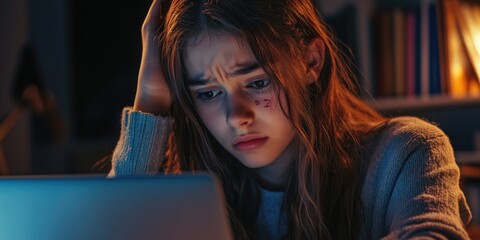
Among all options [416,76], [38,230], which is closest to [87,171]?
[416,76]

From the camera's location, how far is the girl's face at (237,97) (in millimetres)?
973

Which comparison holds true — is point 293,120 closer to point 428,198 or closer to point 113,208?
point 428,198

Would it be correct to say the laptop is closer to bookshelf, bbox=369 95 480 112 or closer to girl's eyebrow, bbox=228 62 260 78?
girl's eyebrow, bbox=228 62 260 78

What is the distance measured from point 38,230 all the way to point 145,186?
13 centimetres

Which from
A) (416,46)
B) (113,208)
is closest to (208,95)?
(113,208)

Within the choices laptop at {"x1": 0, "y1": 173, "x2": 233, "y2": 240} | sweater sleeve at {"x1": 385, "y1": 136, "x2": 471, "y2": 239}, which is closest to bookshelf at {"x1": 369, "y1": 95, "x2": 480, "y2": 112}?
sweater sleeve at {"x1": 385, "y1": 136, "x2": 471, "y2": 239}

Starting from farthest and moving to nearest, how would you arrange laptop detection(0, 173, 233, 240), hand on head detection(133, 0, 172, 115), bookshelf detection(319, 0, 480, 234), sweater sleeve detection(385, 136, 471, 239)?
bookshelf detection(319, 0, 480, 234)
hand on head detection(133, 0, 172, 115)
sweater sleeve detection(385, 136, 471, 239)
laptop detection(0, 173, 233, 240)

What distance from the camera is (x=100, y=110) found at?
8.14 ft

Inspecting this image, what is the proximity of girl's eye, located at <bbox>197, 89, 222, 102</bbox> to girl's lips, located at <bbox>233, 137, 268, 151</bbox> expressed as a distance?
8cm

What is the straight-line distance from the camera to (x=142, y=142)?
110 cm

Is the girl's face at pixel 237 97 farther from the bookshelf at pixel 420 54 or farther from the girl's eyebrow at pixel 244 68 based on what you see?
the bookshelf at pixel 420 54

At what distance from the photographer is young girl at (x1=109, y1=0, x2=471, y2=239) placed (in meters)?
0.98

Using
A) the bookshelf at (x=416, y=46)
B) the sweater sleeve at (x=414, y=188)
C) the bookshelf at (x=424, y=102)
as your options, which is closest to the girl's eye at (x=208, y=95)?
the sweater sleeve at (x=414, y=188)

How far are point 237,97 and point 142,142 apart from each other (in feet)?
0.67
